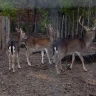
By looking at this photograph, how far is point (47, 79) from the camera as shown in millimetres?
3365

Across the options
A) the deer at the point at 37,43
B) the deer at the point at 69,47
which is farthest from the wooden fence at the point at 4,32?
the deer at the point at 69,47

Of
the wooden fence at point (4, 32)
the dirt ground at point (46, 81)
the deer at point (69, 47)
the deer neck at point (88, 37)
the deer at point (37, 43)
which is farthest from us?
the wooden fence at point (4, 32)

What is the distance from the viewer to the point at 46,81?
3.28 meters

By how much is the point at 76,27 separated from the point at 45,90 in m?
2.08

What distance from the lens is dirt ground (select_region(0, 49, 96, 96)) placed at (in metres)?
2.92

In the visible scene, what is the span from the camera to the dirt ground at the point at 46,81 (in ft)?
9.59

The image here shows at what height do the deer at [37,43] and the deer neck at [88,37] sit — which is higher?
→ the deer neck at [88,37]

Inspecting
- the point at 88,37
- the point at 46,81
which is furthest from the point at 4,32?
the point at 46,81

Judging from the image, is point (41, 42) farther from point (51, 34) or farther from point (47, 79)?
point (47, 79)

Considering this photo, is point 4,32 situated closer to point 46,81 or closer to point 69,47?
point 69,47

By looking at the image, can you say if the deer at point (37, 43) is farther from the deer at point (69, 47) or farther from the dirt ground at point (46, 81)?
the deer at point (69, 47)

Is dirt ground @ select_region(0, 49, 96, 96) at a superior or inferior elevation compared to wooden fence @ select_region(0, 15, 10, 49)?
inferior

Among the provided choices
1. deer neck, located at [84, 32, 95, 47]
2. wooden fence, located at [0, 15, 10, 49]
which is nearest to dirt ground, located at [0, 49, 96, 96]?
deer neck, located at [84, 32, 95, 47]

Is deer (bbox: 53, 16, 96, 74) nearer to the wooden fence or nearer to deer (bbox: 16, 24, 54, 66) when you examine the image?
deer (bbox: 16, 24, 54, 66)
